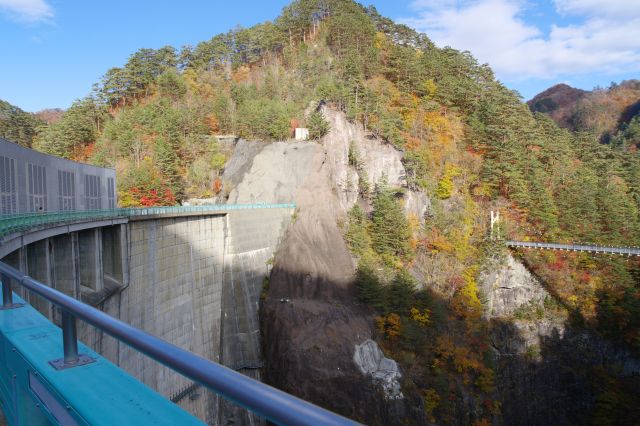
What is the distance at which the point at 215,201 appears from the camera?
43.1 meters

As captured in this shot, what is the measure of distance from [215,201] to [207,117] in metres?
14.7

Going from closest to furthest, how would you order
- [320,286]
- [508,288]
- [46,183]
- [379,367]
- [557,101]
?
[46,183]
[379,367]
[320,286]
[508,288]
[557,101]

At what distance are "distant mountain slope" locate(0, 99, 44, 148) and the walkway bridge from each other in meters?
72.6

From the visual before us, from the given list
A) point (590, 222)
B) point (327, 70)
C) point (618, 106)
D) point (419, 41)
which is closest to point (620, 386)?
point (590, 222)

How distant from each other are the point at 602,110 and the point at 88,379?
13510cm

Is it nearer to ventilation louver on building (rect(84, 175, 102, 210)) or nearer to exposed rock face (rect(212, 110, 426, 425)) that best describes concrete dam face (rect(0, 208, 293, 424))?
exposed rock face (rect(212, 110, 426, 425))

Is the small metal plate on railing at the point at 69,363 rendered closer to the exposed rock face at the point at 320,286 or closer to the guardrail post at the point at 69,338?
the guardrail post at the point at 69,338

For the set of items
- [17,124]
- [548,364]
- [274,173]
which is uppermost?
[17,124]

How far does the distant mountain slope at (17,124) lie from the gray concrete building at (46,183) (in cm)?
4738

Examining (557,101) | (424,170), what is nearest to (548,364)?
(424,170)

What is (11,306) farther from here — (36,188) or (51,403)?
(36,188)

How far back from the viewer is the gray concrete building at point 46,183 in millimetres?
16797

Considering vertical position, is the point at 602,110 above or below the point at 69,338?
above

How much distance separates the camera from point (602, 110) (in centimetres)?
11038
